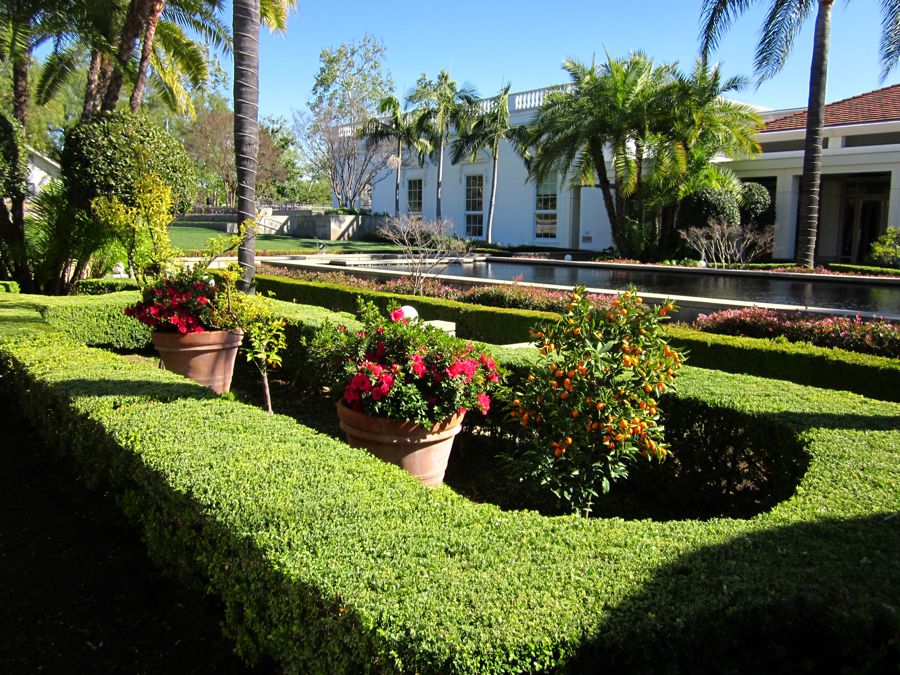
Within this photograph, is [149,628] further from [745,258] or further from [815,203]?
[745,258]

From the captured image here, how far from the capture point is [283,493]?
2.67 meters

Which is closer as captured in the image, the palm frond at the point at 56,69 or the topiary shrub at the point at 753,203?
the palm frond at the point at 56,69

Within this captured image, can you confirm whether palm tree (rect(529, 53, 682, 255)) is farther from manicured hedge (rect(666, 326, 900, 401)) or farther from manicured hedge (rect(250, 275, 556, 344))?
manicured hedge (rect(666, 326, 900, 401))

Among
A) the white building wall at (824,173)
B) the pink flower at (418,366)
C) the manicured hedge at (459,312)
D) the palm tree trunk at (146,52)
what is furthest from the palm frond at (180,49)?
the white building wall at (824,173)

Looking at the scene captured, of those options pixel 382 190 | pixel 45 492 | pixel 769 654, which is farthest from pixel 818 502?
pixel 382 190

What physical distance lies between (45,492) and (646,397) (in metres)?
3.65

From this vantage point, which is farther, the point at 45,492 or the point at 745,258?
the point at 745,258

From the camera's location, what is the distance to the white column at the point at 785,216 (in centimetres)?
2161

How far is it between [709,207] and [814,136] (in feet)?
15.3

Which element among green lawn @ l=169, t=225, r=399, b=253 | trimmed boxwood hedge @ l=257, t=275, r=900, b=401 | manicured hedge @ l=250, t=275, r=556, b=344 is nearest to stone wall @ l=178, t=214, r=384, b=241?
green lawn @ l=169, t=225, r=399, b=253

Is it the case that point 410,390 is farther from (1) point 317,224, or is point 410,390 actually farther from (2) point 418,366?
(1) point 317,224

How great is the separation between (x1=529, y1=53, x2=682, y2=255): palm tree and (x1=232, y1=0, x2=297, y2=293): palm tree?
15.6 m

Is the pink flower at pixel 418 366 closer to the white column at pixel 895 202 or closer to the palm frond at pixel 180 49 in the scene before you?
the palm frond at pixel 180 49

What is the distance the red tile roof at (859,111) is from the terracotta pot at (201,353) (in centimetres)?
2079
